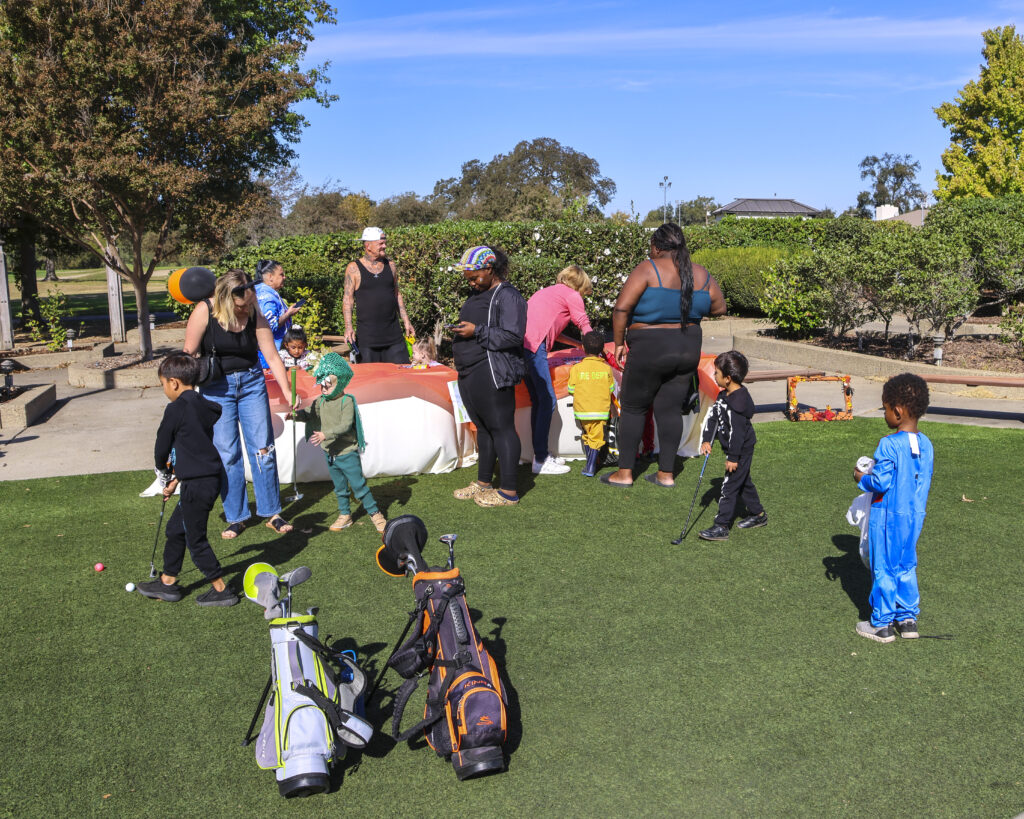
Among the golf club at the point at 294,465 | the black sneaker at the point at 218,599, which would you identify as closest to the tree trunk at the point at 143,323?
the golf club at the point at 294,465

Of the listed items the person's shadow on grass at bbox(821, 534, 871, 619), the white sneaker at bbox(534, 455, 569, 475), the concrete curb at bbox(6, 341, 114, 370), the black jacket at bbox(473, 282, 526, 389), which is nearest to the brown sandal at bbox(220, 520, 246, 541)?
the black jacket at bbox(473, 282, 526, 389)

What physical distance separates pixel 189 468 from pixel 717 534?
3282 mm

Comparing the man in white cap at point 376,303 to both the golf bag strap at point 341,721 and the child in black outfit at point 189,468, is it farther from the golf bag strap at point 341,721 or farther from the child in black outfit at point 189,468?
the golf bag strap at point 341,721

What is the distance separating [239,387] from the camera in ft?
19.0

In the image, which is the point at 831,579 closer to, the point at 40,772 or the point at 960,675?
the point at 960,675

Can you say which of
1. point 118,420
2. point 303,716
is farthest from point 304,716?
point 118,420

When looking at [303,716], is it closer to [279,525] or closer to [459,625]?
[459,625]

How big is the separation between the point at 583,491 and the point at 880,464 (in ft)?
9.84

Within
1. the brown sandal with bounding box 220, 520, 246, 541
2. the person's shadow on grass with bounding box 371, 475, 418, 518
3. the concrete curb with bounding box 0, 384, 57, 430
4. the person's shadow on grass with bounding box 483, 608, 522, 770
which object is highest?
the concrete curb with bounding box 0, 384, 57, 430

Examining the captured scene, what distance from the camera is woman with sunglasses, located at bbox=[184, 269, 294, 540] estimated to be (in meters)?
5.59

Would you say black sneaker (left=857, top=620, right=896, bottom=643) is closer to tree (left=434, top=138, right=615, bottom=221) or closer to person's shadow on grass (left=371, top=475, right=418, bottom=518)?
person's shadow on grass (left=371, top=475, right=418, bottom=518)

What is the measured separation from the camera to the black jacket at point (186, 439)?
4.70 metres

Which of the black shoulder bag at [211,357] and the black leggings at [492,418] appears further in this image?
the black leggings at [492,418]

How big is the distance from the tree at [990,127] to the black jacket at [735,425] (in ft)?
93.2
